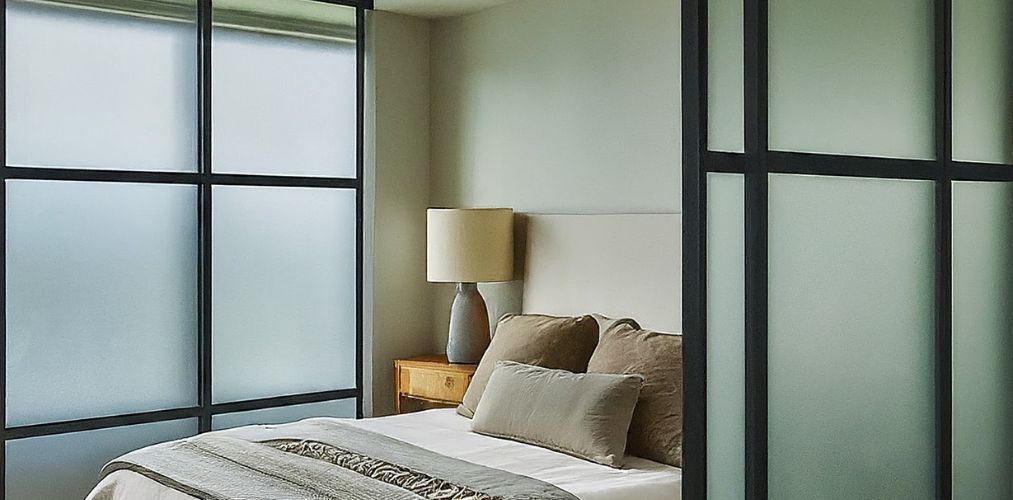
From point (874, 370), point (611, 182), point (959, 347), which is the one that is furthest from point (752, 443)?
point (611, 182)

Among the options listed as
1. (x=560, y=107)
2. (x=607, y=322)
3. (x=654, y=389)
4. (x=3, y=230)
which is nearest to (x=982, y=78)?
(x=654, y=389)

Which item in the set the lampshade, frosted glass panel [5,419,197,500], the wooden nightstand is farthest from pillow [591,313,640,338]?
frosted glass panel [5,419,197,500]

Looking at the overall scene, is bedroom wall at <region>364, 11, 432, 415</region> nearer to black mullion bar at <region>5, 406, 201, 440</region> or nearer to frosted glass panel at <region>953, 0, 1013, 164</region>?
black mullion bar at <region>5, 406, 201, 440</region>

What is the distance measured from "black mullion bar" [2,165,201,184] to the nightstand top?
1.29m

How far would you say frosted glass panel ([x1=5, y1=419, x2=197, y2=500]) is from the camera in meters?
4.76

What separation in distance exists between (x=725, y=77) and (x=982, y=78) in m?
0.79

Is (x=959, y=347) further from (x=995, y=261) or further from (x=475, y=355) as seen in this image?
(x=475, y=355)

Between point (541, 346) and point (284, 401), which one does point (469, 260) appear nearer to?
point (541, 346)

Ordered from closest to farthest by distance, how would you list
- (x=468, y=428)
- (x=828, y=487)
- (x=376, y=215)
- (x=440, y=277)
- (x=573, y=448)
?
(x=828, y=487) → (x=573, y=448) → (x=468, y=428) → (x=440, y=277) → (x=376, y=215)

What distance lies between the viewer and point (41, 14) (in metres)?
4.78

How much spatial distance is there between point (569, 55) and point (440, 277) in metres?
1.14

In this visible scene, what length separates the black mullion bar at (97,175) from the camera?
471 centimetres

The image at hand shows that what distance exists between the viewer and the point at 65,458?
488cm

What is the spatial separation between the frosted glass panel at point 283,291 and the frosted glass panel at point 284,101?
142 millimetres
